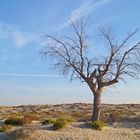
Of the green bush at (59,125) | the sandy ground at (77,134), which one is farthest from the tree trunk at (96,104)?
the green bush at (59,125)

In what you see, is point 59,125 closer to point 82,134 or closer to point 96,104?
point 82,134

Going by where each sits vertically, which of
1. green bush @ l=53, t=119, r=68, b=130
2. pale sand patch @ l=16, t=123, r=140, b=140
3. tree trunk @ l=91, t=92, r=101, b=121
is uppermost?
tree trunk @ l=91, t=92, r=101, b=121

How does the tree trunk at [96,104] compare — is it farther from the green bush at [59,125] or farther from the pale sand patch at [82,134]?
the green bush at [59,125]

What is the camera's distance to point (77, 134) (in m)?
27.2

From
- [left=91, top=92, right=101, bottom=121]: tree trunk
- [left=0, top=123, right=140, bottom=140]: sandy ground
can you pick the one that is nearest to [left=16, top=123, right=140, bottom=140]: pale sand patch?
[left=0, top=123, right=140, bottom=140]: sandy ground

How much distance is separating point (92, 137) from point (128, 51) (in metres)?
8.54

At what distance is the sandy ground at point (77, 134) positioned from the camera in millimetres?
26422

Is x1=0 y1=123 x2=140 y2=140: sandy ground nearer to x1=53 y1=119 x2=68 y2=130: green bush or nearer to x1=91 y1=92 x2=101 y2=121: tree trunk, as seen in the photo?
x1=53 y1=119 x2=68 y2=130: green bush

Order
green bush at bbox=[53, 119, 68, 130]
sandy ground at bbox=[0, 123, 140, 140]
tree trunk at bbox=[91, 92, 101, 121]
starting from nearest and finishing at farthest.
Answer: sandy ground at bbox=[0, 123, 140, 140] < green bush at bbox=[53, 119, 68, 130] < tree trunk at bbox=[91, 92, 101, 121]

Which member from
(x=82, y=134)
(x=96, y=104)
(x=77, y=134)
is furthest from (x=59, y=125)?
(x=96, y=104)

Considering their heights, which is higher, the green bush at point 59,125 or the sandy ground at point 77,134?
the green bush at point 59,125

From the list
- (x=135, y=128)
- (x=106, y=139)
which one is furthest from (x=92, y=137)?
(x=135, y=128)

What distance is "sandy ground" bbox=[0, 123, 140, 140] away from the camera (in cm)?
2642

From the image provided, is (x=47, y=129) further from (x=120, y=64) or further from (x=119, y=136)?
(x=120, y=64)
